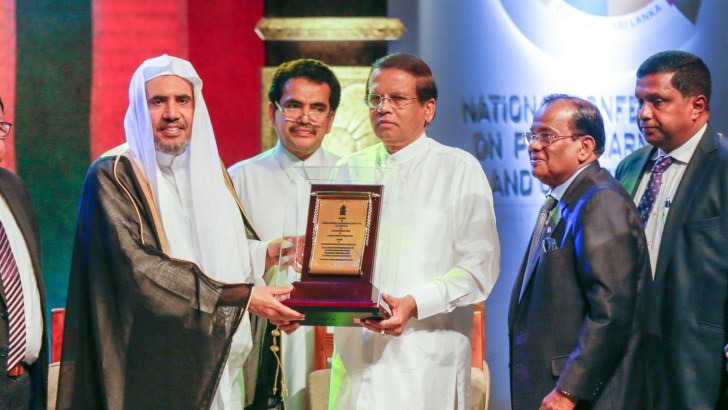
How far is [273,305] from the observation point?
11.0 ft

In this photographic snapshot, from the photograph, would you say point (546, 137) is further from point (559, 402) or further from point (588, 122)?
point (559, 402)

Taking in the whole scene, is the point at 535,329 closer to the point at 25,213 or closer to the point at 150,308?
the point at 150,308

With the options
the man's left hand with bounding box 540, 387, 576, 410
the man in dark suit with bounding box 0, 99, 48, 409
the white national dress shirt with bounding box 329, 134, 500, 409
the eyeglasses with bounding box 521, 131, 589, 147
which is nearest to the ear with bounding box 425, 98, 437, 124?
the white national dress shirt with bounding box 329, 134, 500, 409

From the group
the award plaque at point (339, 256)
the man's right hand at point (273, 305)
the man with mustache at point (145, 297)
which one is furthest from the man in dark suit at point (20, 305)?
the award plaque at point (339, 256)

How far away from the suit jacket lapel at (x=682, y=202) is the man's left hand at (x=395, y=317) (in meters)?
0.98

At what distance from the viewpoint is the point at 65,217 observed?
546 centimetres

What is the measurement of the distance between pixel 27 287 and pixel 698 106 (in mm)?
2650

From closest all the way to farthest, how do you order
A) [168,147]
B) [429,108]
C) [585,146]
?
[585,146]
[168,147]
[429,108]

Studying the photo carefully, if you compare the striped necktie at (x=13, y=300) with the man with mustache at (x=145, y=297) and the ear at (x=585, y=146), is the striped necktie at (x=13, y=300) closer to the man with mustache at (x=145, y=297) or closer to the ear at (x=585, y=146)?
the man with mustache at (x=145, y=297)

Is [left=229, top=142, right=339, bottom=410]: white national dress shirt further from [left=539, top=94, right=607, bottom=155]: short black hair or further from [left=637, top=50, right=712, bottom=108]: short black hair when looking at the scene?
[left=637, top=50, right=712, bottom=108]: short black hair

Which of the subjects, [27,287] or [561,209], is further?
[27,287]

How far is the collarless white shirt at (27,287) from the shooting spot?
3609mm

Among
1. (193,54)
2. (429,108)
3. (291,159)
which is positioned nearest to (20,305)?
(291,159)

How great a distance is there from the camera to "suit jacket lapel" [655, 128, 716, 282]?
12.2 feet
